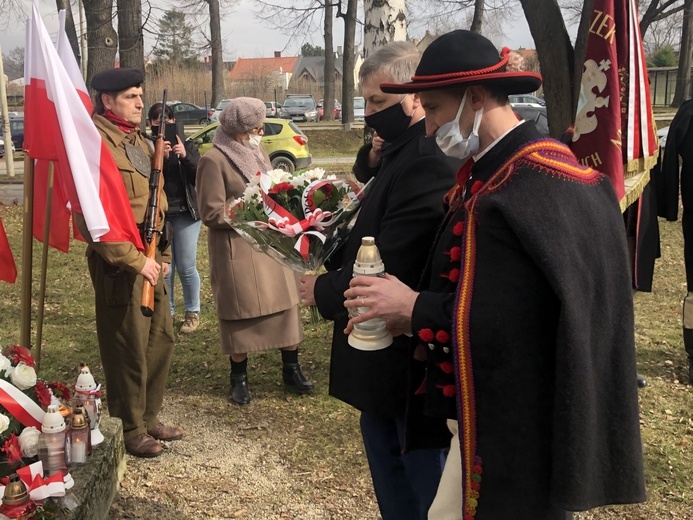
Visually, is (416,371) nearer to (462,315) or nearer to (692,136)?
(462,315)

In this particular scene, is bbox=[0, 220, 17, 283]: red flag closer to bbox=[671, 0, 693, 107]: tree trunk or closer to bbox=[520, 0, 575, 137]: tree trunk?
bbox=[520, 0, 575, 137]: tree trunk

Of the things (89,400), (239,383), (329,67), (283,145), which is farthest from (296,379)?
(329,67)

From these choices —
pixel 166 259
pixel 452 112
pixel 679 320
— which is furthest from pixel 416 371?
pixel 679 320

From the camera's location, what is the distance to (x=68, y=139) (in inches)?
125

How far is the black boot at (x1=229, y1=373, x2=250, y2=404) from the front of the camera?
15.8 feet

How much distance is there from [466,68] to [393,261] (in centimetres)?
75

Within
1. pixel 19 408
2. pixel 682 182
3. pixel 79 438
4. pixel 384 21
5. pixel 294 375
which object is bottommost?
pixel 294 375

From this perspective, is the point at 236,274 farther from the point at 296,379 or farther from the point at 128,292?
the point at 128,292

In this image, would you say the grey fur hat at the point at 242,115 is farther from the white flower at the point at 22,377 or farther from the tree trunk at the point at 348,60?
the tree trunk at the point at 348,60

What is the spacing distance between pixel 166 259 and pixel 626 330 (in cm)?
315

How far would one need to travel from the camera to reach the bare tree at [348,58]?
23.6m

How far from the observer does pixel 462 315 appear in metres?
1.83

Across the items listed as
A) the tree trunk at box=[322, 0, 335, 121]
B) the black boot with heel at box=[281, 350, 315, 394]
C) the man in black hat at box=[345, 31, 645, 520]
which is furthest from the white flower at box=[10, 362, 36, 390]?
the tree trunk at box=[322, 0, 335, 121]

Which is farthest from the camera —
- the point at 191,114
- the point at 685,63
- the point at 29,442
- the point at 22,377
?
the point at 191,114
